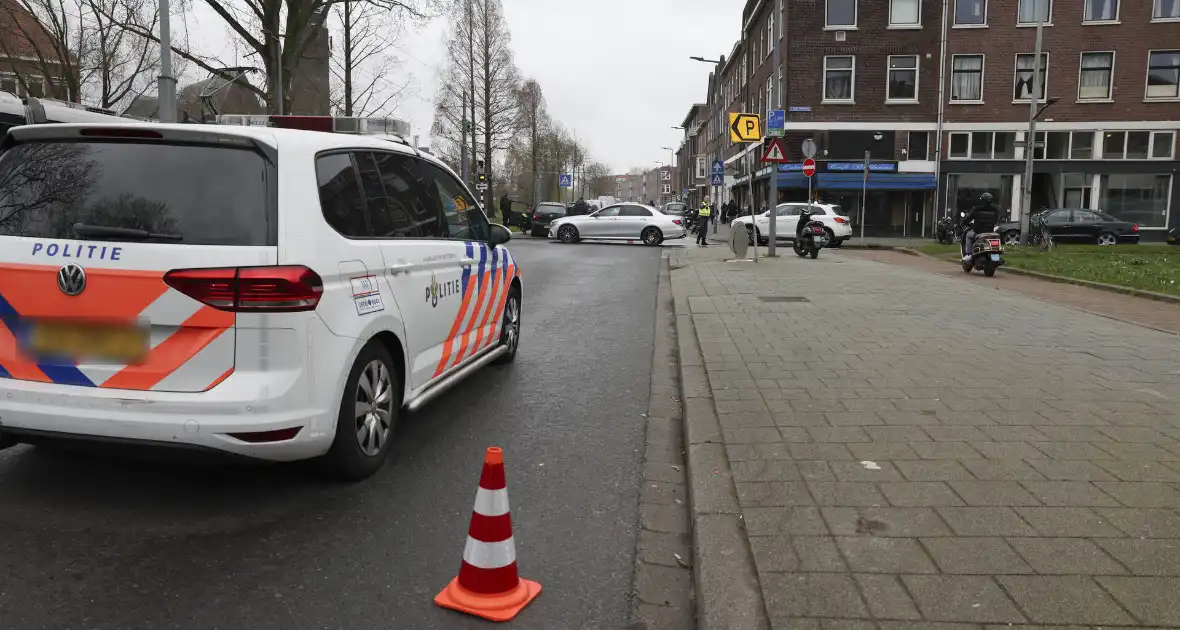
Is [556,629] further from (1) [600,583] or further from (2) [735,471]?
(2) [735,471]

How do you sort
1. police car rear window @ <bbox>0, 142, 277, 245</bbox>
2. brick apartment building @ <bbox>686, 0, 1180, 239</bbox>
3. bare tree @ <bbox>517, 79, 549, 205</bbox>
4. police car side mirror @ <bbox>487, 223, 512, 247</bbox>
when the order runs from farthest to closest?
bare tree @ <bbox>517, 79, 549, 205</bbox> → brick apartment building @ <bbox>686, 0, 1180, 239</bbox> → police car side mirror @ <bbox>487, 223, 512, 247</bbox> → police car rear window @ <bbox>0, 142, 277, 245</bbox>

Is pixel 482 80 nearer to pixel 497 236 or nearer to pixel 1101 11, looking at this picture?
pixel 1101 11

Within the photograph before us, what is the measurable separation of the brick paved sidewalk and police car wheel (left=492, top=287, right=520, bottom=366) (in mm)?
1586

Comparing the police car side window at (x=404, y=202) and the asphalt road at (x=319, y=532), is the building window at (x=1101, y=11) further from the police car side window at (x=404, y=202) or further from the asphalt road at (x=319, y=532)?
the police car side window at (x=404, y=202)

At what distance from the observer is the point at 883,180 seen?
3878cm

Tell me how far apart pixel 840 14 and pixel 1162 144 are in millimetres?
15089

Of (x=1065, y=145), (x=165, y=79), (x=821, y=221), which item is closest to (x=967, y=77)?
(x=1065, y=145)

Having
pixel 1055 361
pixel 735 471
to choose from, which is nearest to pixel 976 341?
pixel 1055 361

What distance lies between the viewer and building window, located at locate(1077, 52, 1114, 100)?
3819cm

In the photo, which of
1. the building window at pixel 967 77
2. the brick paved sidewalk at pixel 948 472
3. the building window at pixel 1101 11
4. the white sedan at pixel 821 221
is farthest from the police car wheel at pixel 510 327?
the building window at pixel 1101 11

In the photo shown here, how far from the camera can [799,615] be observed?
2.73m

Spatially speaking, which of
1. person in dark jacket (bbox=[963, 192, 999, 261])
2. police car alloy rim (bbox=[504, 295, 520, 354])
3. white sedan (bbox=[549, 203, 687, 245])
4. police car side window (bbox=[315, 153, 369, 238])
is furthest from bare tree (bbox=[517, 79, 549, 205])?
police car side window (bbox=[315, 153, 369, 238])

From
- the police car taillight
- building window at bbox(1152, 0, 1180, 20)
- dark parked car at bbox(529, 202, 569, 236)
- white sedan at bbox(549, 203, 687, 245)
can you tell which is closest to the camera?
the police car taillight

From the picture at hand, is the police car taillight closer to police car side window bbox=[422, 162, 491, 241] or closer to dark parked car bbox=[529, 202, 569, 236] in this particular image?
police car side window bbox=[422, 162, 491, 241]
